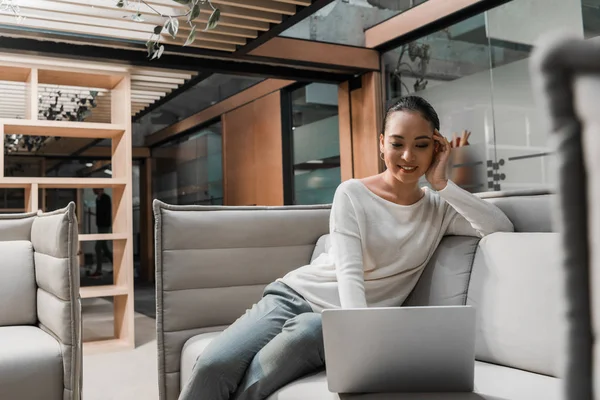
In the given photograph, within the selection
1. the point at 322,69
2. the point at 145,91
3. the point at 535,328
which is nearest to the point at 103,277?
the point at 145,91

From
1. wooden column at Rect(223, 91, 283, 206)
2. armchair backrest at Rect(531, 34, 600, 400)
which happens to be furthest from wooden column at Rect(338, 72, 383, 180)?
armchair backrest at Rect(531, 34, 600, 400)

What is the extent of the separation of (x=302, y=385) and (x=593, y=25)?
2.86 metres

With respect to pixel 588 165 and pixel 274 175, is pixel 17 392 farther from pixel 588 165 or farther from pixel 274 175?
pixel 274 175

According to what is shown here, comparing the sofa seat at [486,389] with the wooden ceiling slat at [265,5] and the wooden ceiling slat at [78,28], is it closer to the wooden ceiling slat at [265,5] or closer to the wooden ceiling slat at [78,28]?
the wooden ceiling slat at [265,5]

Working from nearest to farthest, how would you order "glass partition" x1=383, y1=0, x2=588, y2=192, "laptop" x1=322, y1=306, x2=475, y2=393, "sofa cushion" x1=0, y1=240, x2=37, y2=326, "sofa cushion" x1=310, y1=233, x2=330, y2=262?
"laptop" x1=322, y1=306, x2=475, y2=393
"sofa cushion" x1=310, y1=233, x2=330, y2=262
"sofa cushion" x1=0, y1=240, x2=37, y2=326
"glass partition" x1=383, y1=0, x2=588, y2=192

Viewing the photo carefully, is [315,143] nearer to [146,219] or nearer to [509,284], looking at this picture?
[509,284]

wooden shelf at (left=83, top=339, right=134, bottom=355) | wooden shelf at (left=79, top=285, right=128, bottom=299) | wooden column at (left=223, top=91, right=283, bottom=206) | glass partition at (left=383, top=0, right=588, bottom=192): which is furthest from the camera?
wooden column at (left=223, top=91, right=283, bottom=206)

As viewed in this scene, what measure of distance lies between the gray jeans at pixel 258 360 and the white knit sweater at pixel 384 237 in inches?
7.4

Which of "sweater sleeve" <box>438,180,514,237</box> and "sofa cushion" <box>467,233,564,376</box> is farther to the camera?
"sweater sleeve" <box>438,180,514,237</box>

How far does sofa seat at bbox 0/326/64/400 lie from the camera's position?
1986 millimetres

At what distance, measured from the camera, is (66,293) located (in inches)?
85.1

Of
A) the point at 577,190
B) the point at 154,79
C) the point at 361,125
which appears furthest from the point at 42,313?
the point at 361,125

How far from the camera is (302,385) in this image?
1.43m

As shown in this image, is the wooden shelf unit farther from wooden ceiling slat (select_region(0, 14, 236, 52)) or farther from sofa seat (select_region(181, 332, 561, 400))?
sofa seat (select_region(181, 332, 561, 400))
